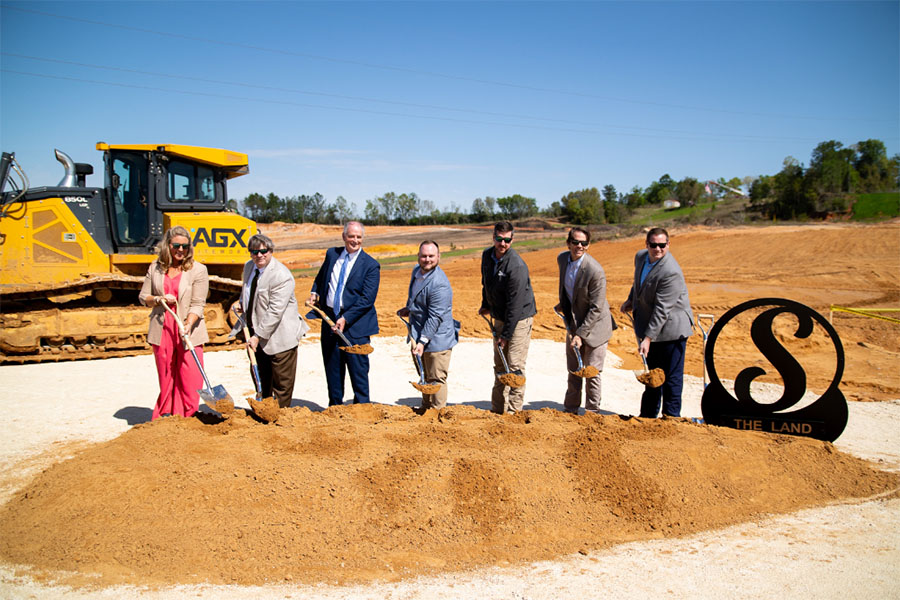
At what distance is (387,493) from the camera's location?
396 cm

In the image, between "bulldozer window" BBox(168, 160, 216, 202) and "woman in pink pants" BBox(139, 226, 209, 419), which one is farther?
"bulldozer window" BBox(168, 160, 216, 202)

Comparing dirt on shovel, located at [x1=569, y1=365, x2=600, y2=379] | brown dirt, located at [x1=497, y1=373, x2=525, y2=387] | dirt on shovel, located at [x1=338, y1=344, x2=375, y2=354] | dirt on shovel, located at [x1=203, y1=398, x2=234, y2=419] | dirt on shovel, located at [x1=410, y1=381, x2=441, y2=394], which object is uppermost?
dirt on shovel, located at [x1=338, y1=344, x2=375, y2=354]

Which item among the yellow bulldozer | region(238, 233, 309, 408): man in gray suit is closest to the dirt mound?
region(238, 233, 309, 408): man in gray suit

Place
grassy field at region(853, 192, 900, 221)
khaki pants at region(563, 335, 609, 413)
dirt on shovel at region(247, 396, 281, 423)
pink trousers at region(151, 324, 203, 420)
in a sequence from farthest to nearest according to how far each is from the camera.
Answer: grassy field at region(853, 192, 900, 221) < khaki pants at region(563, 335, 609, 413) < pink trousers at region(151, 324, 203, 420) < dirt on shovel at region(247, 396, 281, 423)

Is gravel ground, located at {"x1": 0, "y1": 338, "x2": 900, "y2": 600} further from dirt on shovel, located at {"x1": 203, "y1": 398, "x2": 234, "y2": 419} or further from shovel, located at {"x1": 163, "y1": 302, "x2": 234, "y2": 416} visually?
dirt on shovel, located at {"x1": 203, "y1": 398, "x2": 234, "y2": 419}

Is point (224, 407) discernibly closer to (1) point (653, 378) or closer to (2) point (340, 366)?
(2) point (340, 366)

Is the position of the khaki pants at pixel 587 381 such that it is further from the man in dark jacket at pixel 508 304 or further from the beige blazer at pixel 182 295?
the beige blazer at pixel 182 295

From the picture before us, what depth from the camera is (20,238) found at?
8.80 m

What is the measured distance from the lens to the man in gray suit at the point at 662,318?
5.26 meters

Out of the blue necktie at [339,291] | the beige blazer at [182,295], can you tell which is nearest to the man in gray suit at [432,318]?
the blue necktie at [339,291]

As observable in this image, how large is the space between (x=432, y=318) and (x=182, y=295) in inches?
89.5

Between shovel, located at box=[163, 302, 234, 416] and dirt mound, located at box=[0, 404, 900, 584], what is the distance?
218 millimetres

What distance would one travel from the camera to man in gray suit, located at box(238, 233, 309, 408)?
5266mm

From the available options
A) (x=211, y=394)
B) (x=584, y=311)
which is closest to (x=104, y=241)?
(x=211, y=394)
